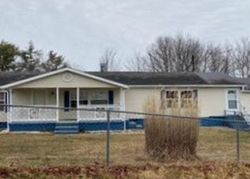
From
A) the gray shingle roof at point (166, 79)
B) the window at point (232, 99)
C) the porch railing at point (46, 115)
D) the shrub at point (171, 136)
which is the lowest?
the shrub at point (171, 136)

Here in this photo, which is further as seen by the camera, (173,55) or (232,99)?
(173,55)

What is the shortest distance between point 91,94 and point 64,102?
172 centimetres

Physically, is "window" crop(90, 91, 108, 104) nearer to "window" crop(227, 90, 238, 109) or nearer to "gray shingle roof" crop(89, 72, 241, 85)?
"gray shingle roof" crop(89, 72, 241, 85)

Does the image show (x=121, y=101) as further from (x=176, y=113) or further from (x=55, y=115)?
(x=176, y=113)

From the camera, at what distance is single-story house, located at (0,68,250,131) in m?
28.2

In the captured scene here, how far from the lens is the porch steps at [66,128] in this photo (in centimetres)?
2703

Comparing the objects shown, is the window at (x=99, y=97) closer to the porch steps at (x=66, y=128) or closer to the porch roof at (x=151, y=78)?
the porch roof at (x=151, y=78)

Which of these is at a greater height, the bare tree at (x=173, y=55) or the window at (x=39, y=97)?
the bare tree at (x=173, y=55)

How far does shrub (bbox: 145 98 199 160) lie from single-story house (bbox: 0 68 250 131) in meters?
13.2

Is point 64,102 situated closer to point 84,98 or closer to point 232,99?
point 84,98

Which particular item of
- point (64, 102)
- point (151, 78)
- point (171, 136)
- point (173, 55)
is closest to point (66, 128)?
point (64, 102)

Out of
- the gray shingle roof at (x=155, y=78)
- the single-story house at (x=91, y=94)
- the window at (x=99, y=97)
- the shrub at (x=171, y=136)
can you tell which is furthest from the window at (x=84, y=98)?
the shrub at (x=171, y=136)

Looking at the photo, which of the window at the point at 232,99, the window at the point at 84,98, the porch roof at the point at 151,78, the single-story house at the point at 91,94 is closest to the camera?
the single-story house at the point at 91,94

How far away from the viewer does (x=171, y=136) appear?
490 inches
